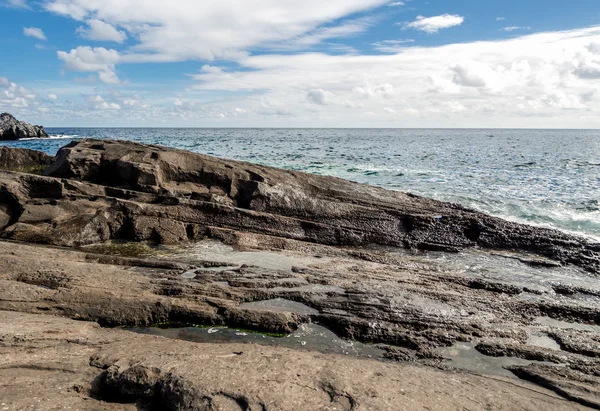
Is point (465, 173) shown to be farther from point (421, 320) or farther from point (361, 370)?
point (361, 370)

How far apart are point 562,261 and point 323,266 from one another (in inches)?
329

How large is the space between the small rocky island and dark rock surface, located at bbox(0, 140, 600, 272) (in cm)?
8

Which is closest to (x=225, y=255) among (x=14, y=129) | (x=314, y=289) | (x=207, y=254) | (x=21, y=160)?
(x=207, y=254)

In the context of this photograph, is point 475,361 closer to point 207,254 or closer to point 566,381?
point 566,381

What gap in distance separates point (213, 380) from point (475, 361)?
4938 mm

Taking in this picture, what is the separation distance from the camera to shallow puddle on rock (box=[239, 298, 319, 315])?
364 inches

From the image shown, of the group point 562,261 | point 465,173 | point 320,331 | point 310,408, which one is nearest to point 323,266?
point 320,331

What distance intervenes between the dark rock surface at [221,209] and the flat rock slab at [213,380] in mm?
7611

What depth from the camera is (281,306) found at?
9516 mm

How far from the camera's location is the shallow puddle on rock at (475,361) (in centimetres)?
744

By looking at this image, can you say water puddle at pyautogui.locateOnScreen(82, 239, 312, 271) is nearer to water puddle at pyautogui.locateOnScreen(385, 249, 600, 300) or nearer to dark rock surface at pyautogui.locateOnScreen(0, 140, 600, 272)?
dark rock surface at pyautogui.locateOnScreen(0, 140, 600, 272)

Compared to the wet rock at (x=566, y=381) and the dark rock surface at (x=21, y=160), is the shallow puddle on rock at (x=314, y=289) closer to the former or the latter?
the wet rock at (x=566, y=381)

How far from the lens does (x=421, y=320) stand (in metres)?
8.93

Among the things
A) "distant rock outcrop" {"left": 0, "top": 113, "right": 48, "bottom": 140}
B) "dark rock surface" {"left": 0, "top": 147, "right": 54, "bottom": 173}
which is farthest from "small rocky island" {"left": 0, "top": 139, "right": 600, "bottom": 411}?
"distant rock outcrop" {"left": 0, "top": 113, "right": 48, "bottom": 140}
